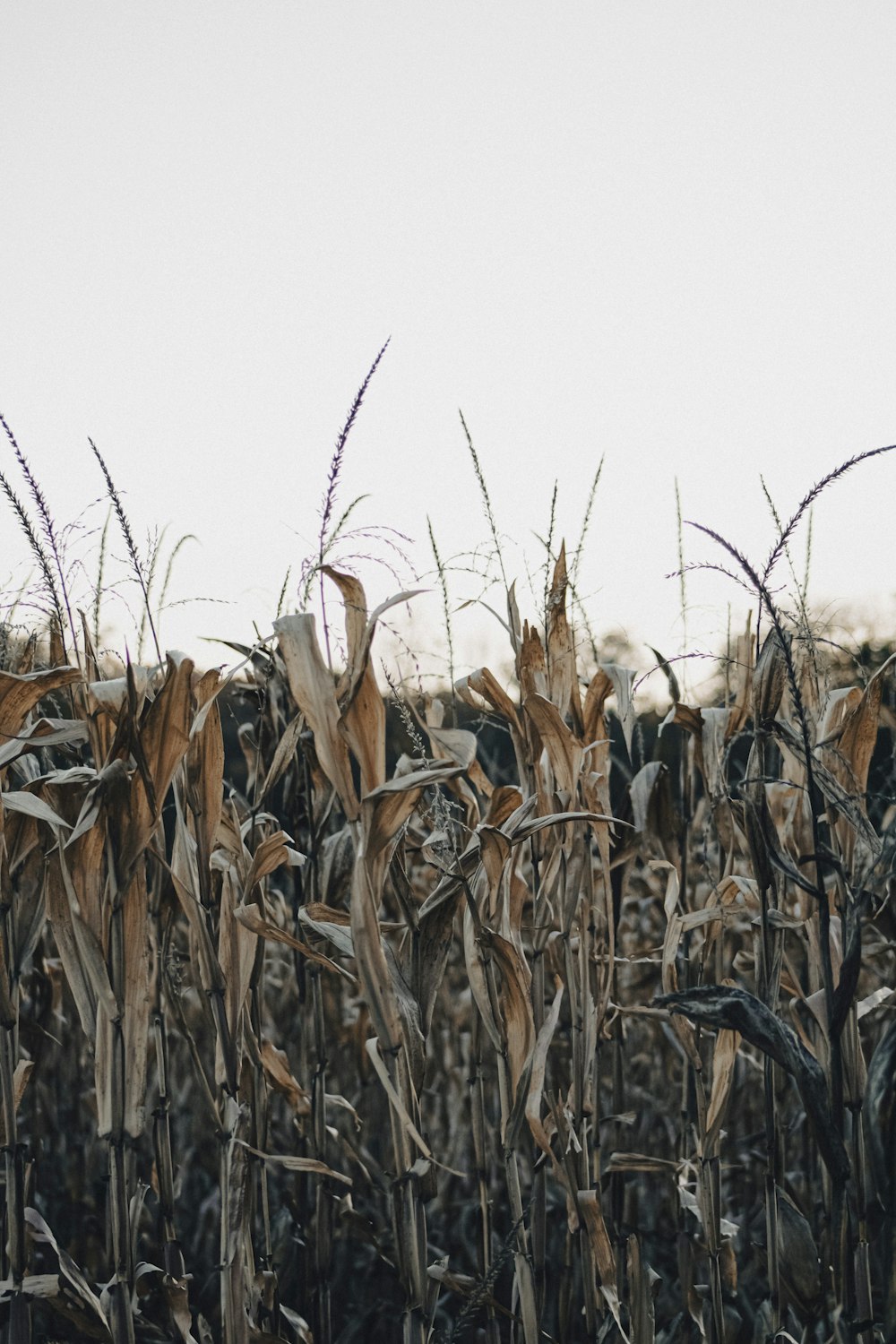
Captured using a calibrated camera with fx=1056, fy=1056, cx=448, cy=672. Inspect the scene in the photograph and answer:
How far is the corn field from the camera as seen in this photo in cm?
147

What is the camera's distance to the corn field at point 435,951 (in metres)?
1.47

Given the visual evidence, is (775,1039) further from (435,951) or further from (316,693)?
(316,693)

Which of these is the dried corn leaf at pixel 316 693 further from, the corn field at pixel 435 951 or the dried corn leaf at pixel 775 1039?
the dried corn leaf at pixel 775 1039

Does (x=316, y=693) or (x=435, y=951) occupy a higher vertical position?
(x=316, y=693)

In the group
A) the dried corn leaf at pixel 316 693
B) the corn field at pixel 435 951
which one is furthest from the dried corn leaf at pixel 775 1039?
the dried corn leaf at pixel 316 693

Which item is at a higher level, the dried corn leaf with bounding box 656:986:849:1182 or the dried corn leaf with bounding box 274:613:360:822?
the dried corn leaf with bounding box 274:613:360:822

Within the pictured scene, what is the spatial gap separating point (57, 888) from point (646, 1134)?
7.39 feet

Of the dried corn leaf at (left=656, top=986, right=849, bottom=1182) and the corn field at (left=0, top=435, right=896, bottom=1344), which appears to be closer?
the dried corn leaf at (left=656, top=986, right=849, bottom=1182)

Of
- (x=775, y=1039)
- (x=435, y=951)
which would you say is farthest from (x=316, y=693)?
(x=775, y=1039)

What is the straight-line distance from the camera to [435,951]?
165 centimetres

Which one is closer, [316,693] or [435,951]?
[316,693]

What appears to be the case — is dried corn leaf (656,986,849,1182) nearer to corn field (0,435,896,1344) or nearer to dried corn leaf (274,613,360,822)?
corn field (0,435,896,1344)

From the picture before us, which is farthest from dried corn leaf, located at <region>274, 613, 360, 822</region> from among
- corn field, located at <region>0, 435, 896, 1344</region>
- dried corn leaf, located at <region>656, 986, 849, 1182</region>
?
dried corn leaf, located at <region>656, 986, 849, 1182</region>

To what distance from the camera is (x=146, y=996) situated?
1.61 metres
